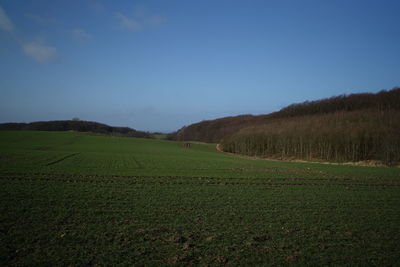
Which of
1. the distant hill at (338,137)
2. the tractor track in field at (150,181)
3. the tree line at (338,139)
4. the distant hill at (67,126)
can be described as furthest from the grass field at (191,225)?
the distant hill at (67,126)

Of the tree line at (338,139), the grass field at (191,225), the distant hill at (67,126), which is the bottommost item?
the grass field at (191,225)

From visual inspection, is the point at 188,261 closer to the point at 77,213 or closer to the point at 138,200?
the point at 77,213

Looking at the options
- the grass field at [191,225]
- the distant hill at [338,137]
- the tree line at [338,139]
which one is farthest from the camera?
the distant hill at [338,137]

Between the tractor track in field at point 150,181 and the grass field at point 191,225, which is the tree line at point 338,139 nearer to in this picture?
the tractor track in field at point 150,181

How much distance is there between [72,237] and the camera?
7.04 meters

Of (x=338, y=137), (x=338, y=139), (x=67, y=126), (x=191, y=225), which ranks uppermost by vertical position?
(x=67, y=126)

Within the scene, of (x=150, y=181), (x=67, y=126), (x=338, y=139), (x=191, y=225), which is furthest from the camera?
(x=67, y=126)

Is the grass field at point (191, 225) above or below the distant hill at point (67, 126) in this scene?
below

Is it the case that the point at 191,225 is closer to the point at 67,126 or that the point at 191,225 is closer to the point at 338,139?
the point at 338,139

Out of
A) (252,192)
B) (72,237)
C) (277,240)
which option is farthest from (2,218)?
(252,192)

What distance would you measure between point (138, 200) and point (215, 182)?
6882 millimetres

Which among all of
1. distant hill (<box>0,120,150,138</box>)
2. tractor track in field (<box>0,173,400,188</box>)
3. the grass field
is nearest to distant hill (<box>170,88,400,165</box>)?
tractor track in field (<box>0,173,400,188</box>)

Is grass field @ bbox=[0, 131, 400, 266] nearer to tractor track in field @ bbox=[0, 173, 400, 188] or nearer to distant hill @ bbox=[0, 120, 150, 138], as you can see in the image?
tractor track in field @ bbox=[0, 173, 400, 188]

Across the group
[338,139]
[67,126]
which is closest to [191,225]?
[338,139]
